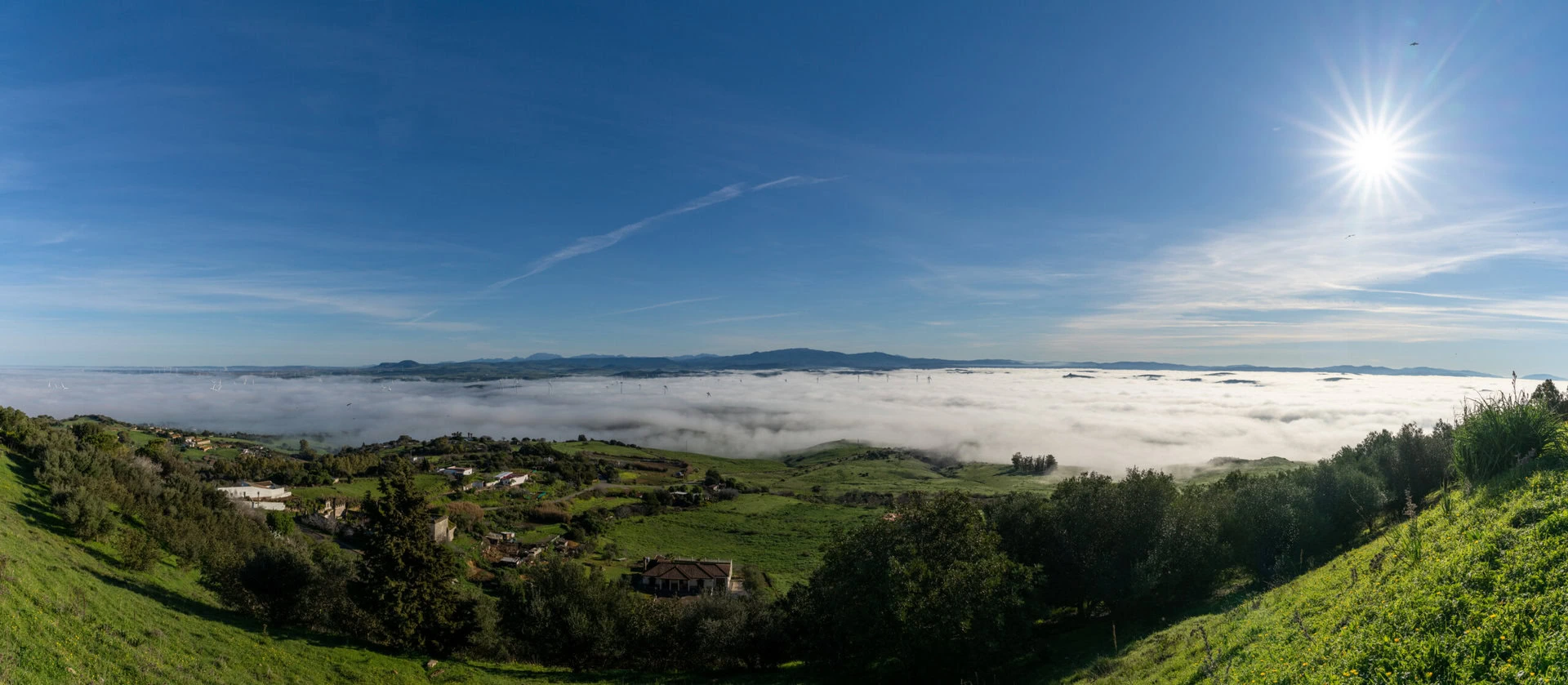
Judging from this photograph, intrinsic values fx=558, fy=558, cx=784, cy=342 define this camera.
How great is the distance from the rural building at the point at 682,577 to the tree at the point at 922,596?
99.2 ft

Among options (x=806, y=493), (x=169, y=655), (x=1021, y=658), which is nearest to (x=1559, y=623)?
(x=1021, y=658)

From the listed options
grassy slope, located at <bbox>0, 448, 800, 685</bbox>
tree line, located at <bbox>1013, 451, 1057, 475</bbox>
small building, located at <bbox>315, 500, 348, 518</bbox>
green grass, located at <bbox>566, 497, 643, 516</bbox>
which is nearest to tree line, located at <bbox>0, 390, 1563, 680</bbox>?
grassy slope, located at <bbox>0, 448, 800, 685</bbox>

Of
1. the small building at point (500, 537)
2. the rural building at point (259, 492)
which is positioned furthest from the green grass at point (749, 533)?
the rural building at point (259, 492)

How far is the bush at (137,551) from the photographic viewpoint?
24.9 m

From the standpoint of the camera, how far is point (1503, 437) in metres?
12.9

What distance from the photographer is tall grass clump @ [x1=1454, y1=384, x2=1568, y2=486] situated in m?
12.6

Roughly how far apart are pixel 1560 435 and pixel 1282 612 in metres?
6.91

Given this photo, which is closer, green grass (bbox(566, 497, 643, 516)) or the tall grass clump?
the tall grass clump

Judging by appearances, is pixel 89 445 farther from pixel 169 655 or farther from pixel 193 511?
pixel 169 655

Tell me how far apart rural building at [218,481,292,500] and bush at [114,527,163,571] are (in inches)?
1762

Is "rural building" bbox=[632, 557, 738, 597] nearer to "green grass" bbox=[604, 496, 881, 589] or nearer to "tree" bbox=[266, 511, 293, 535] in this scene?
"green grass" bbox=[604, 496, 881, 589]

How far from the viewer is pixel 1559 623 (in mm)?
6758

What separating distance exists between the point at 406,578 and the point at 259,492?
63.5m

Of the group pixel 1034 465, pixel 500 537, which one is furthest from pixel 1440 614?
pixel 1034 465
